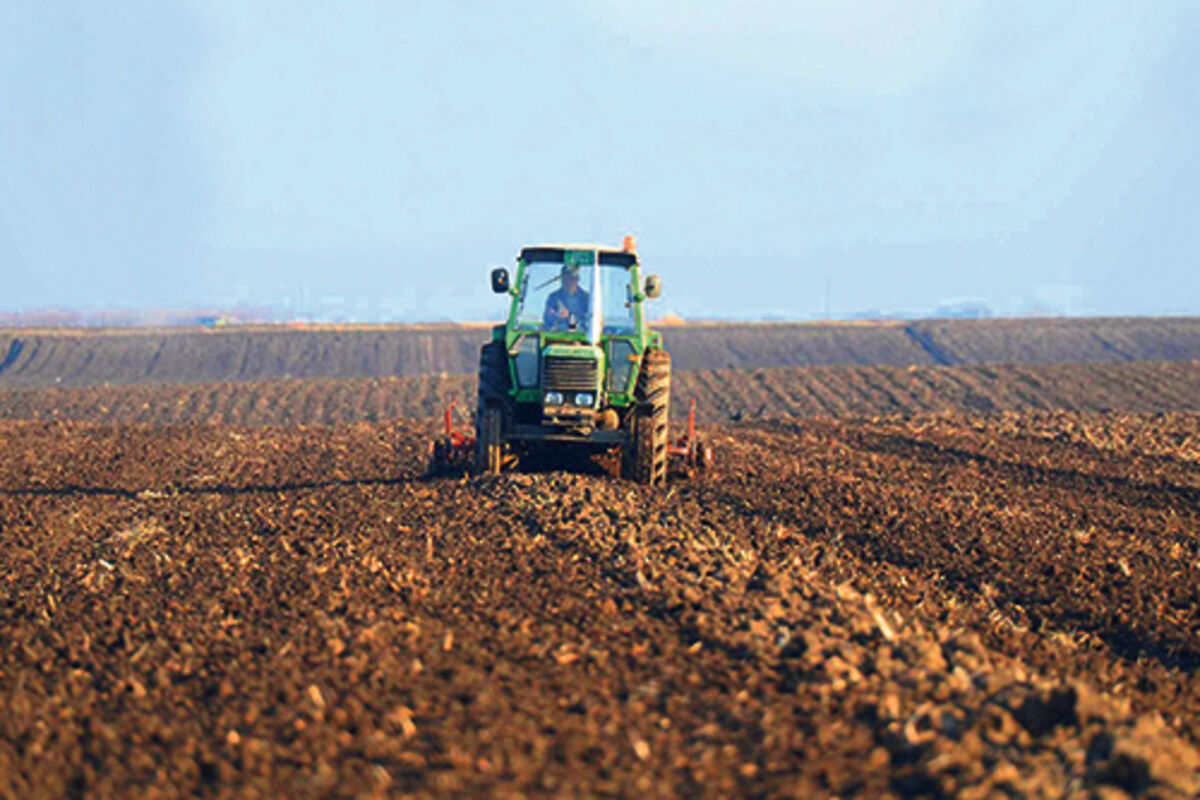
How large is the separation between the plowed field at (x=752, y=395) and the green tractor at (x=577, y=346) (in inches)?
798

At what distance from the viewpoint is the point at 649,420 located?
1448 centimetres

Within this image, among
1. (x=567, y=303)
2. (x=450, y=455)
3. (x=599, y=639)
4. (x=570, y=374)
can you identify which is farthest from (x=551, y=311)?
(x=599, y=639)

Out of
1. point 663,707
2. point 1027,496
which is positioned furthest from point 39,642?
point 1027,496

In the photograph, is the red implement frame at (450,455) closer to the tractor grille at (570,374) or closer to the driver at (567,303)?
the driver at (567,303)

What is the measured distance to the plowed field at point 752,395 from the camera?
35.9m

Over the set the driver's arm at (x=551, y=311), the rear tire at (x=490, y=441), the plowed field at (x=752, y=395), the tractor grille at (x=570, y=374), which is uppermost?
the driver's arm at (x=551, y=311)

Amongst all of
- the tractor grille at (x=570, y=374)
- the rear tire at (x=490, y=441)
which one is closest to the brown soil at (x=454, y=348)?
the rear tire at (x=490, y=441)

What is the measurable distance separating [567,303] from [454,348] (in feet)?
135

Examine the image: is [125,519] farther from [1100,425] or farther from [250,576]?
[1100,425]

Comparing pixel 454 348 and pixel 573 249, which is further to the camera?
pixel 454 348

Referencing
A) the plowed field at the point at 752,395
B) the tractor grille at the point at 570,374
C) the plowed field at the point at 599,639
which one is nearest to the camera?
the plowed field at the point at 599,639

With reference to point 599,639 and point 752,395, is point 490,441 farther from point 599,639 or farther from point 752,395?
point 752,395

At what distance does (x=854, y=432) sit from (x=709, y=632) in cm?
1791

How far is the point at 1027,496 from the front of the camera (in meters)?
15.4
